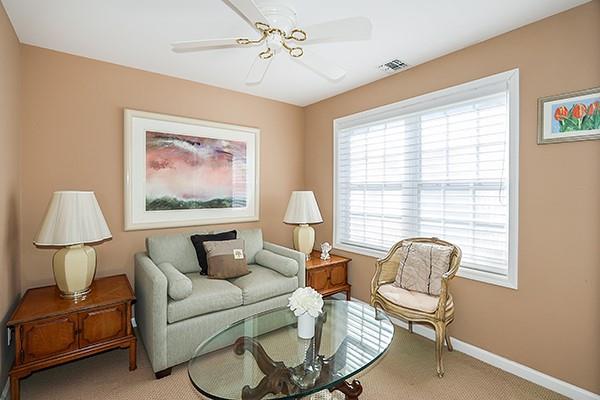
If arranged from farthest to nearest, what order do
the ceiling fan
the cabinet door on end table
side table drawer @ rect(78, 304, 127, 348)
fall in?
the cabinet door on end table → side table drawer @ rect(78, 304, 127, 348) → the ceiling fan

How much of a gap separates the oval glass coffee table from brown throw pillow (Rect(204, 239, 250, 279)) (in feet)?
2.41

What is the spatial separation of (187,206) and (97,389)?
5.78 ft

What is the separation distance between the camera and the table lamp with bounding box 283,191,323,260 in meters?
3.52

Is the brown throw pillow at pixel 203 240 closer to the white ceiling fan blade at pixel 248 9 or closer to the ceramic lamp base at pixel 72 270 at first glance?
the ceramic lamp base at pixel 72 270

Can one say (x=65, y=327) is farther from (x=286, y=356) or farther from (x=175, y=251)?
(x=286, y=356)

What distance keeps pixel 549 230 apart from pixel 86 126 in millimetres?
3931

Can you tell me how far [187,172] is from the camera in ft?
10.9

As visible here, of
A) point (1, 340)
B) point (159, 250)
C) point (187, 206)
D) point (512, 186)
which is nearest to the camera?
point (1, 340)

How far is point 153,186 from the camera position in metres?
3.13

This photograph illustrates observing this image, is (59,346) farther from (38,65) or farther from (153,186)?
(38,65)

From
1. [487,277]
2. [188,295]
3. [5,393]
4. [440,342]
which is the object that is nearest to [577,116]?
[487,277]

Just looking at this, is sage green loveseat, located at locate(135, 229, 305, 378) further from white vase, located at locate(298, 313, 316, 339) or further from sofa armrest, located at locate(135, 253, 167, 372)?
white vase, located at locate(298, 313, 316, 339)

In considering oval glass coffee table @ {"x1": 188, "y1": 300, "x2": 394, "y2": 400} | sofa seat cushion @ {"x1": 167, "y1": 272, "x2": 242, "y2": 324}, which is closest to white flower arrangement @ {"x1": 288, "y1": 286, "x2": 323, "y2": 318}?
oval glass coffee table @ {"x1": 188, "y1": 300, "x2": 394, "y2": 400}

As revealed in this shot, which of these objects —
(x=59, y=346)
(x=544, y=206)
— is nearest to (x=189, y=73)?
(x=59, y=346)
